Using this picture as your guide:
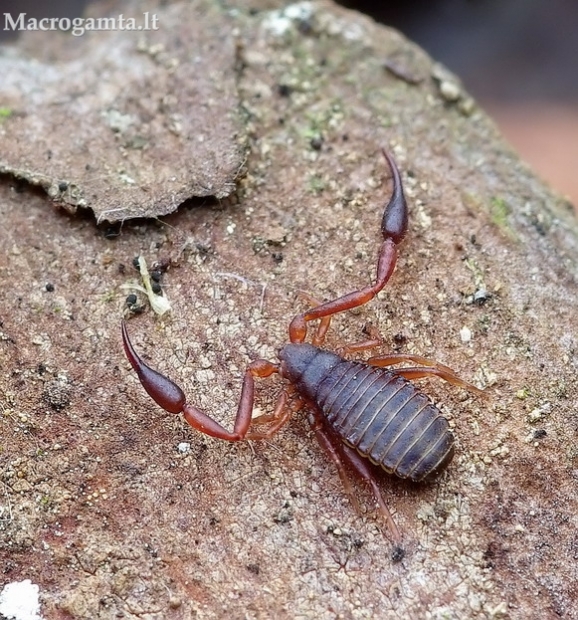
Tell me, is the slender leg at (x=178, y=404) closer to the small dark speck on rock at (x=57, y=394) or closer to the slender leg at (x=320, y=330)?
the small dark speck on rock at (x=57, y=394)

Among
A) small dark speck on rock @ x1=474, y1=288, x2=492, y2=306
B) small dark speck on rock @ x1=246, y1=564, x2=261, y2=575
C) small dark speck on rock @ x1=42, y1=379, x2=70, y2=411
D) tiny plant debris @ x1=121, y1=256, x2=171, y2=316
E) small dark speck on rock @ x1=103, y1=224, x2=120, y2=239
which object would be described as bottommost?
small dark speck on rock @ x1=42, y1=379, x2=70, y2=411

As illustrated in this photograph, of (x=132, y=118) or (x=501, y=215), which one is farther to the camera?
(x=132, y=118)

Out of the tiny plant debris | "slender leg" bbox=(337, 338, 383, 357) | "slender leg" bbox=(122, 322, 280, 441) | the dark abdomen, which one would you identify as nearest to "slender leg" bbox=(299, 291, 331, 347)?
"slender leg" bbox=(337, 338, 383, 357)

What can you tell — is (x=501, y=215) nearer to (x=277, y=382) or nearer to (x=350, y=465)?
(x=277, y=382)

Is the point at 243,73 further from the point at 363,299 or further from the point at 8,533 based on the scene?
the point at 8,533

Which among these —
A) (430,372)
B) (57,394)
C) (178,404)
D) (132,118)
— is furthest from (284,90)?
(57,394)

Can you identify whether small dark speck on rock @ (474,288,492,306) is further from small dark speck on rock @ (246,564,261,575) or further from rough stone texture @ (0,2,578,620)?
small dark speck on rock @ (246,564,261,575)

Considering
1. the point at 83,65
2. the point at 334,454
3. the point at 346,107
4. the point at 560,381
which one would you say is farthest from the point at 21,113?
the point at 560,381

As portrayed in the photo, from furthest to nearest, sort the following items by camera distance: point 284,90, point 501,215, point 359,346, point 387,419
Result: point 284,90
point 501,215
point 359,346
point 387,419
